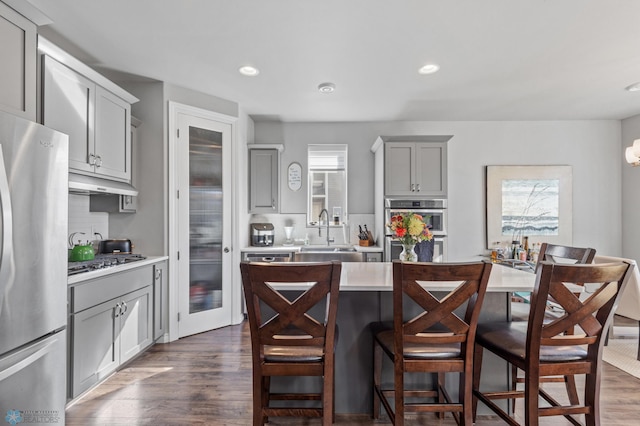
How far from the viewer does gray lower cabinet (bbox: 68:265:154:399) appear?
6.64ft

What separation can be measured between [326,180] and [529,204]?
3014mm

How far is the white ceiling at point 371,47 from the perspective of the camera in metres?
2.08

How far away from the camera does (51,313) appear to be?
5.28 feet

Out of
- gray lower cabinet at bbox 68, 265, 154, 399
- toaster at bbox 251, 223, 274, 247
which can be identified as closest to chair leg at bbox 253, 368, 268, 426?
gray lower cabinet at bbox 68, 265, 154, 399

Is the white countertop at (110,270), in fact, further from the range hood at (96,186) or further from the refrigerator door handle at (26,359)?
the range hood at (96,186)

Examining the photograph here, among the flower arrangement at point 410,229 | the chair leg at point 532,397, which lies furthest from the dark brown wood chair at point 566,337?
the flower arrangement at point 410,229

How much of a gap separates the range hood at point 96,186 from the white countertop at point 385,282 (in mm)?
1699

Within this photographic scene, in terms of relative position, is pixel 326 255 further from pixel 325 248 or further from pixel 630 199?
pixel 630 199

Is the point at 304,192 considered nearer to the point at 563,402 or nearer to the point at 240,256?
the point at 240,256

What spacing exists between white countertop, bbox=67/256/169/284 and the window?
2.33 meters

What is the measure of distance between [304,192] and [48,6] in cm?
322

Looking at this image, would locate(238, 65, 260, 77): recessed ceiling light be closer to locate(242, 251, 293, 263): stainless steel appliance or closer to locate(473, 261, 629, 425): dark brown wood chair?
locate(242, 251, 293, 263): stainless steel appliance

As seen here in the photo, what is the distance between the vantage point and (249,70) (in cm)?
296

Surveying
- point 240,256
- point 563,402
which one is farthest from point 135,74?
point 563,402
